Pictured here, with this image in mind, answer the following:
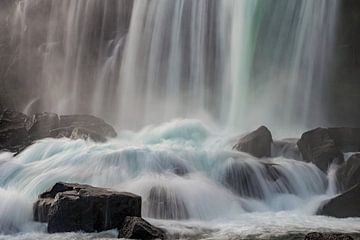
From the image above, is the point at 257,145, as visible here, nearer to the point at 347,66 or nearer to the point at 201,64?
the point at 347,66

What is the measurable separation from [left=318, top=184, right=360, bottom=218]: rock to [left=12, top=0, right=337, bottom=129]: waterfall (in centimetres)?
1333

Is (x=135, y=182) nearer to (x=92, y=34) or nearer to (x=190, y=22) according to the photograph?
(x=190, y=22)

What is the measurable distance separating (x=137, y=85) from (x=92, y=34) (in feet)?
27.5

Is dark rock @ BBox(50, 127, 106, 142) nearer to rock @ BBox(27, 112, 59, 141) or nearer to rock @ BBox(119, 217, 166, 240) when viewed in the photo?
rock @ BBox(27, 112, 59, 141)

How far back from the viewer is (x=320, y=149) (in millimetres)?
19594

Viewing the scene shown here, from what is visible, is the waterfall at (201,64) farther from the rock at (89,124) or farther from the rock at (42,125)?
the rock at (42,125)

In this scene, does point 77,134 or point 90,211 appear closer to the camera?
point 90,211

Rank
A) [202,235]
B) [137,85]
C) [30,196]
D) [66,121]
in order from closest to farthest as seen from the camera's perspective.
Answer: [202,235], [30,196], [66,121], [137,85]

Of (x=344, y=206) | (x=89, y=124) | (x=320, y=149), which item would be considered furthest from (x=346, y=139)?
(x=89, y=124)

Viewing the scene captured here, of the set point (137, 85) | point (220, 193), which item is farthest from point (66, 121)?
point (220, 193)

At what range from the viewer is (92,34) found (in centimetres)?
3962

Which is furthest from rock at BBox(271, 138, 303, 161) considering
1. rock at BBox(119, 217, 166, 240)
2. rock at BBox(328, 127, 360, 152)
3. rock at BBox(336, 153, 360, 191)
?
rock at BBox(119, 217, 166, 240)

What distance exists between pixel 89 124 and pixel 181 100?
311 inches

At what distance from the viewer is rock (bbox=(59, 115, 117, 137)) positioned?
85.0ft
